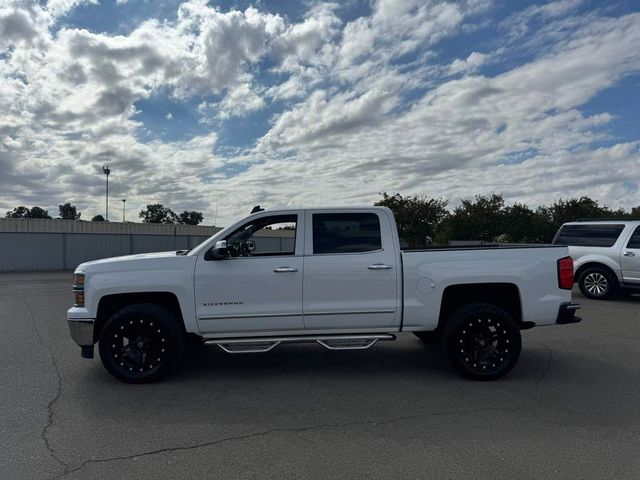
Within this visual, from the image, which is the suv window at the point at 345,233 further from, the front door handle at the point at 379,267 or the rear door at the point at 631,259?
the rear door at the point at 631,259

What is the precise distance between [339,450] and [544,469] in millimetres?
1476

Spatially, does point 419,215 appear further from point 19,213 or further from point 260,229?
point 19,213

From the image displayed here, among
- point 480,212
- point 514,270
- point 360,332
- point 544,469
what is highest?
point 480,212

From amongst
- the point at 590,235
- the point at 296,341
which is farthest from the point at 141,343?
the point at 590,235

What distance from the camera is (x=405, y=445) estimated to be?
155 inches

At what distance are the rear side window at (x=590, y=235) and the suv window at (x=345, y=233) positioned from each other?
29.7ft

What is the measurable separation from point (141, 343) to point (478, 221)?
38.6 meters

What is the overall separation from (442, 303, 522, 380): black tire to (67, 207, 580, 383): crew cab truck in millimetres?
11

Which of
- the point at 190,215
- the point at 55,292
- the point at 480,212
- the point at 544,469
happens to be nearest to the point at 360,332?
the point at 544,469

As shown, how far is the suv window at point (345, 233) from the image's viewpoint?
18.9 ft

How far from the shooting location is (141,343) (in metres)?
5.55

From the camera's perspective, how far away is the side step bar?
5.43 metres

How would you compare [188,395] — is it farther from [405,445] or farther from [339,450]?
[405,445]

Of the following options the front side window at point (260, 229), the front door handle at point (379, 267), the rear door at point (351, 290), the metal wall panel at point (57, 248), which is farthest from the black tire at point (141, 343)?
the metal wall panel at point (57, 248)
